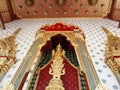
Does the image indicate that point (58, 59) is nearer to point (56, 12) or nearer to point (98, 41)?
point (98, 41)

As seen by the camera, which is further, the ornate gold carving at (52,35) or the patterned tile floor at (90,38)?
the ornate gold carving at (52,35)

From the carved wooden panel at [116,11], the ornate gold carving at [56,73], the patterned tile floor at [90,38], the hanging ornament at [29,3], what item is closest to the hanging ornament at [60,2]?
the patterned tile floor at [90,38]

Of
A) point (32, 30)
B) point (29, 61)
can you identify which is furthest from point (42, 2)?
point (29, 61)

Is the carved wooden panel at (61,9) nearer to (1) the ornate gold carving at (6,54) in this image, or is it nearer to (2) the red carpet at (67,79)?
(1) the ornate gold carving at (6,54)

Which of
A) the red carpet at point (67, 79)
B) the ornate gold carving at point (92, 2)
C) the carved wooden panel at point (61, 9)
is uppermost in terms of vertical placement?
the ornate gold carving at point (92, 2)

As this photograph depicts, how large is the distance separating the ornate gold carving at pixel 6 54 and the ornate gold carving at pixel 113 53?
8.91 ft

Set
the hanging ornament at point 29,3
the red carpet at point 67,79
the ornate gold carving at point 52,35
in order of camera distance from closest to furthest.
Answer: the red carpet at point 67,79 → the ornate gold carving at point 52,35 → the hanging ornament at point 29,3

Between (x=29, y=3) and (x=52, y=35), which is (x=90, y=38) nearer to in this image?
(x=52, y=35)

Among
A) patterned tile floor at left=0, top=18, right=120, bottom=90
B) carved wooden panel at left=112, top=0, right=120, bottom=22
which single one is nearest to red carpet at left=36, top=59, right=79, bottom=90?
patterned tile floor at left=0, top=18, right=120, bottom=90

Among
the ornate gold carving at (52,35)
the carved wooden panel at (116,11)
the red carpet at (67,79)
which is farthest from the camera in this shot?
the carved wooden panel at (116,11)

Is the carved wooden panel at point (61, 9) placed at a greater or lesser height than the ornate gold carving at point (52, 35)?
greater

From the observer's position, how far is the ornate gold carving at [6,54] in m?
3.98

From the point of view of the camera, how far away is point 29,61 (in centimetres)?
396

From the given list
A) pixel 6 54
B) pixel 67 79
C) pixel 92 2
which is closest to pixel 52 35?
pixel 6 54
